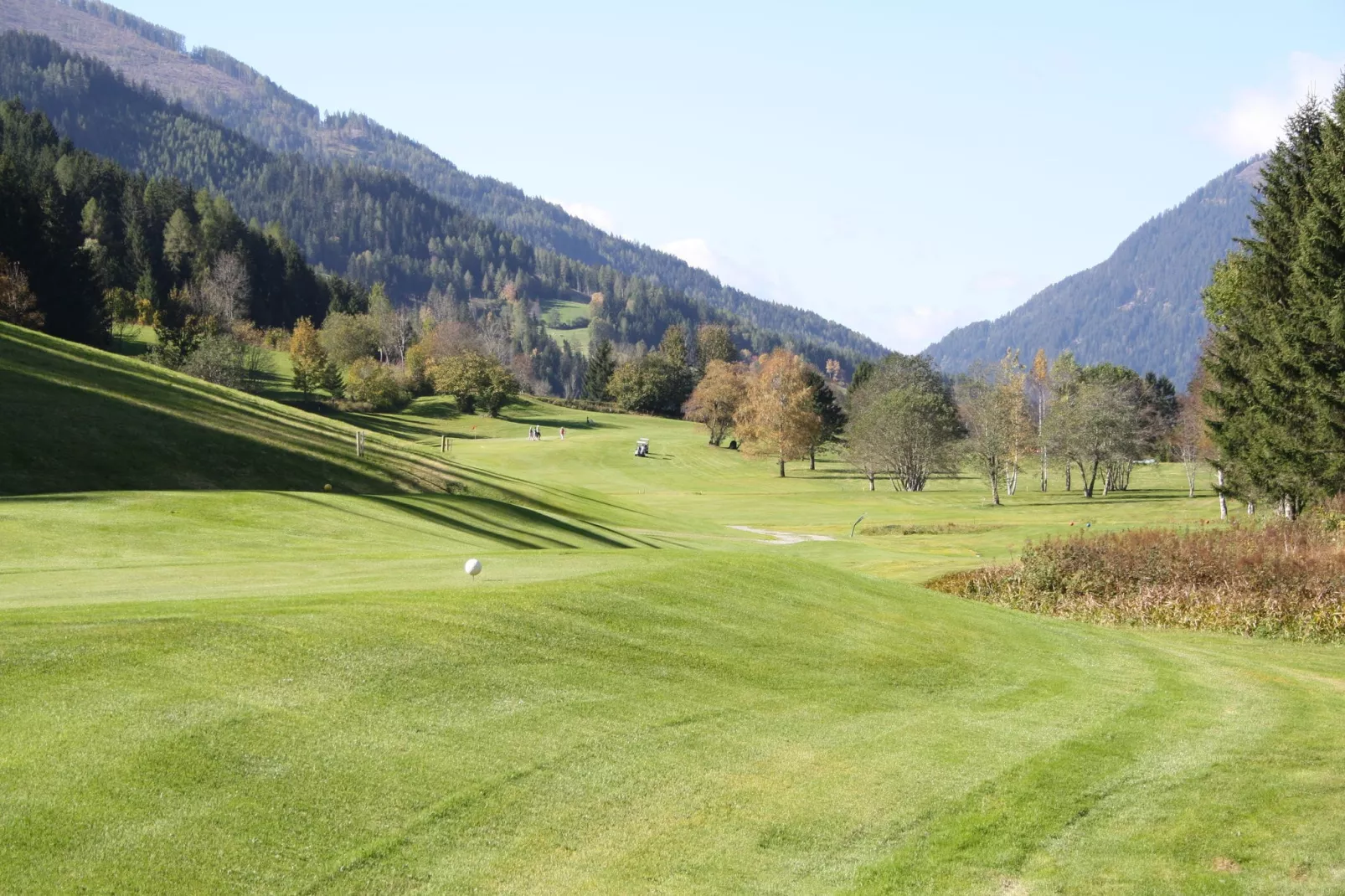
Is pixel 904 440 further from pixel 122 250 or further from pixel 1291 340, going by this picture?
pixel 122 250

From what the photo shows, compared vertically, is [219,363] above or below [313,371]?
below

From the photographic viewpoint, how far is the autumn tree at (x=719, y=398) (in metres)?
127

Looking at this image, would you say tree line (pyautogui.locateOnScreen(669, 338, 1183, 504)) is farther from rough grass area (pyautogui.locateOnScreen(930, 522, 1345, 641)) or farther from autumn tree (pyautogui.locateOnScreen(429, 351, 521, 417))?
rough grass area (pyautogui.locateOnScreen(930, 522, 1345, 641))

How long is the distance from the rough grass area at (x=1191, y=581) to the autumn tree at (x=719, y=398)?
9292 centimetres

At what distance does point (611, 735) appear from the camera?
1081 cm

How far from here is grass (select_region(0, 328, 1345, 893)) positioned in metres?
7.98

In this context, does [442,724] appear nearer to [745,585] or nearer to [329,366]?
[745,585]

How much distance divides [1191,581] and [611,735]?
22772mm

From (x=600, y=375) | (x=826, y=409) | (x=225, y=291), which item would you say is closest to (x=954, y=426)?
(x=826, y=409)

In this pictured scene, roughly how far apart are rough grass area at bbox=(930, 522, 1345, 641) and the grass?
3732 mm

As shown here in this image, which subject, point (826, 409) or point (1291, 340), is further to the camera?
point (826, 409)

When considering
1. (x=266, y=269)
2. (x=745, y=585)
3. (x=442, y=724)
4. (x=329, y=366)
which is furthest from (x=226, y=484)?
(x=266, y=269)

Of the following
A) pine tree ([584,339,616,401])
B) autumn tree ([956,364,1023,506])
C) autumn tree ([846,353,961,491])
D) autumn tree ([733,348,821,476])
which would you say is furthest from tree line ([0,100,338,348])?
autumn tree ([956,364,1023,506])

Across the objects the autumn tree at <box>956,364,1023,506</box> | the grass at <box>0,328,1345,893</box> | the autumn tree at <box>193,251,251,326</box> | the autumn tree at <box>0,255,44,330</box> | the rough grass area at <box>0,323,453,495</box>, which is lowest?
the grass at <box>0,328,1345,893</box>
